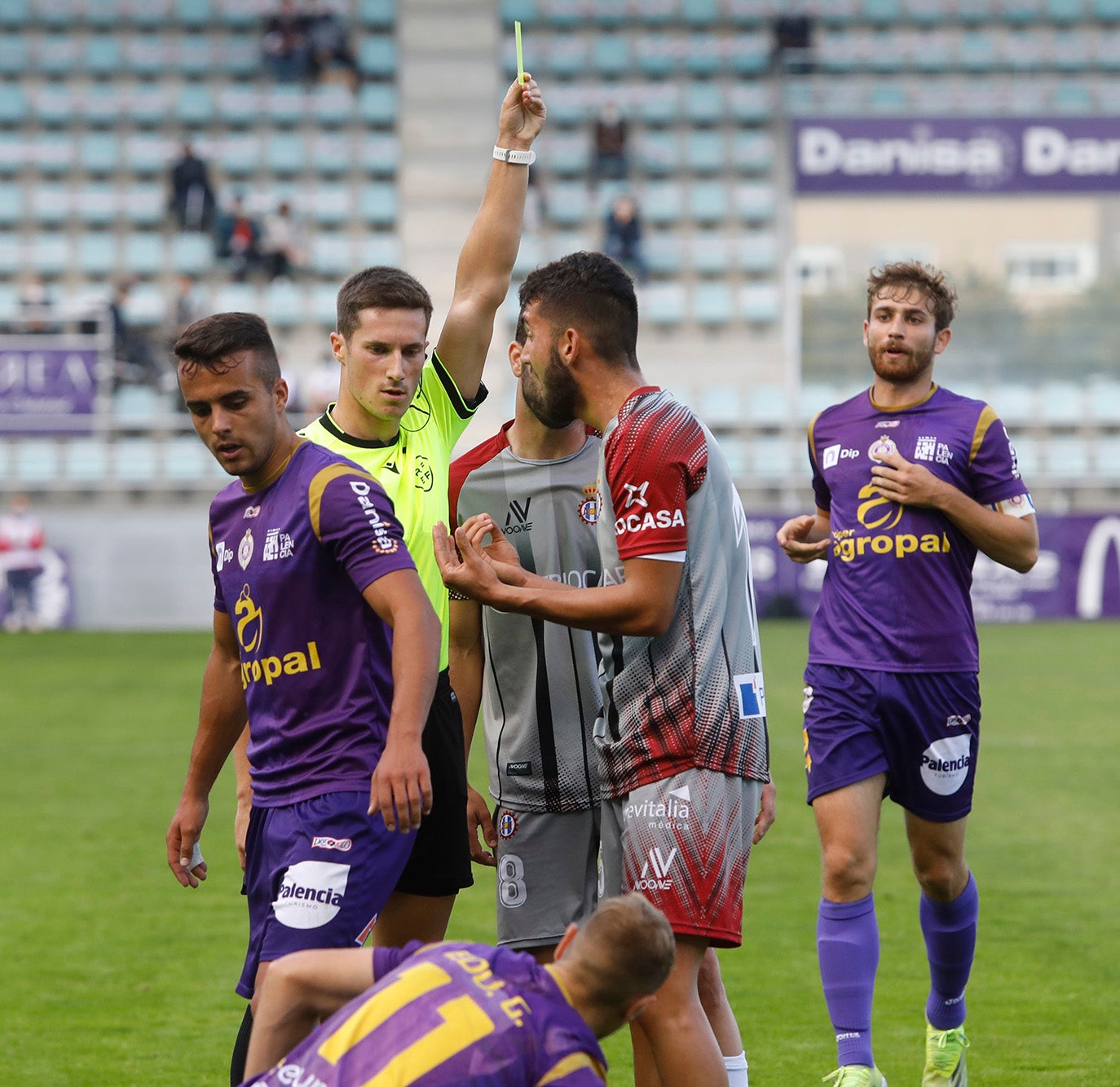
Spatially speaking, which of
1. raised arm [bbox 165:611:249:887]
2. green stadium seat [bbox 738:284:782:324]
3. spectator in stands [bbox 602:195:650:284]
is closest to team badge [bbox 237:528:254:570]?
raised arm [bbox 165:611:249:887]

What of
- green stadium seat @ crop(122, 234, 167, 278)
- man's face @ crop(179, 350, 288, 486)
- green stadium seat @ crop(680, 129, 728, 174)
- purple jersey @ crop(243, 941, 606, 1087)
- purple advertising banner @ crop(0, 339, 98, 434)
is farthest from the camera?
green stadium seat @ crop(680, 129, 728, 174)

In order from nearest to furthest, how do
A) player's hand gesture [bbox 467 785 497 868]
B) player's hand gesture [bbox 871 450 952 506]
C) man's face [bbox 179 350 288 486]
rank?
man's face [bbox 179 350 288 486], player's hand gesture [bbox 467 785 497 868], player's hand gesture [bbox 871 450 952 506]

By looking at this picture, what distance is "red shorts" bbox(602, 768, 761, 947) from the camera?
138 inches

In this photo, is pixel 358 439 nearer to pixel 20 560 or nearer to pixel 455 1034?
pixel 455 1034

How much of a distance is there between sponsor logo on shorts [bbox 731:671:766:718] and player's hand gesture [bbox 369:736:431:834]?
2.64 ft

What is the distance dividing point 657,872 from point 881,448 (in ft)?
5.97

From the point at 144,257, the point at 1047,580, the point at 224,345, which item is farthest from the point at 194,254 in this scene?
the point at 224,345

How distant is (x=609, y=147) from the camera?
81.7 ft

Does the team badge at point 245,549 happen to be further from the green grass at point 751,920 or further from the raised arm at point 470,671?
the green grass at point 751,920

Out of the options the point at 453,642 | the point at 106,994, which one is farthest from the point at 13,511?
the point at 453,642

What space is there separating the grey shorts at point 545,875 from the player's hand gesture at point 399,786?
1137 millimetres

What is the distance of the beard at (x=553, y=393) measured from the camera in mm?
3674

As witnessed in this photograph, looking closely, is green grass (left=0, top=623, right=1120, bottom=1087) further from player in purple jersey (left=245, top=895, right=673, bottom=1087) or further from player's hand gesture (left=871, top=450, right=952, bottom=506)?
player in purple jersey (left=245, top=895, right=673, bottom=1087)

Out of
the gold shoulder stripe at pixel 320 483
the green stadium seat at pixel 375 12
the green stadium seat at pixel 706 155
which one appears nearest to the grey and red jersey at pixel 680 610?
the gold shoulder stripe at pixel 320 483
